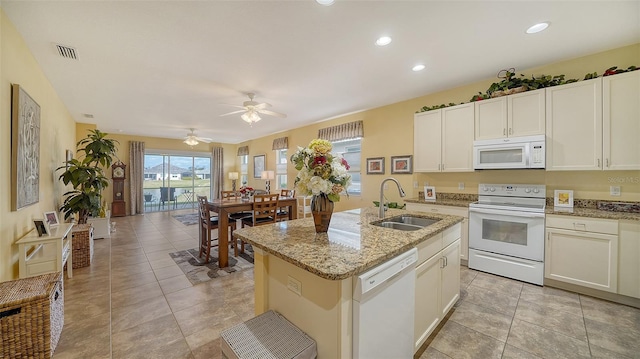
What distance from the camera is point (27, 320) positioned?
152 cm

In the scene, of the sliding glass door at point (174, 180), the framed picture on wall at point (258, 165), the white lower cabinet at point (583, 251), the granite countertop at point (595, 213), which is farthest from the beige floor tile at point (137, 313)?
the sliding glass door at point (174, 180)

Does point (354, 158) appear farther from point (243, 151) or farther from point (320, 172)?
point (243, 151)

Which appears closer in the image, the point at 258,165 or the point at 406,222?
the point at 406,222

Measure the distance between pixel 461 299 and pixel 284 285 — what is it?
6.66 feet

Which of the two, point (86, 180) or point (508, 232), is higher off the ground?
point (86, 180)

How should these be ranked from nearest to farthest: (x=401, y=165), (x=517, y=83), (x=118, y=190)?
(x=517, y=83), (x=401, y=165), (x=118, y=190)

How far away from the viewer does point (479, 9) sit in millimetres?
1881

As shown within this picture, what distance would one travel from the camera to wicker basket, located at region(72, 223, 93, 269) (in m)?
3.17

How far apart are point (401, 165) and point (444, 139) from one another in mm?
888

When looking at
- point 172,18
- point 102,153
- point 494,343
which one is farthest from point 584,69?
point 102,153

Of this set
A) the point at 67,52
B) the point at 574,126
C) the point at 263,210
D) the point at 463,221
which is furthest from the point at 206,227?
the point at 574,126

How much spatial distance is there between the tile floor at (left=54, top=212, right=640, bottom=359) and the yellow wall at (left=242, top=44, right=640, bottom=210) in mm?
1226

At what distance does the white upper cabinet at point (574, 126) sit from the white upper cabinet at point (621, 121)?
0.15 ft

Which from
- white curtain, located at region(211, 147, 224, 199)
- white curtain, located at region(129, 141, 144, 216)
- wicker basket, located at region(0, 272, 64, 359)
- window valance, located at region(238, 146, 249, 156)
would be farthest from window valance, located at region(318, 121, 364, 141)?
white curtain, located at region(129, 141, 144, 216)
